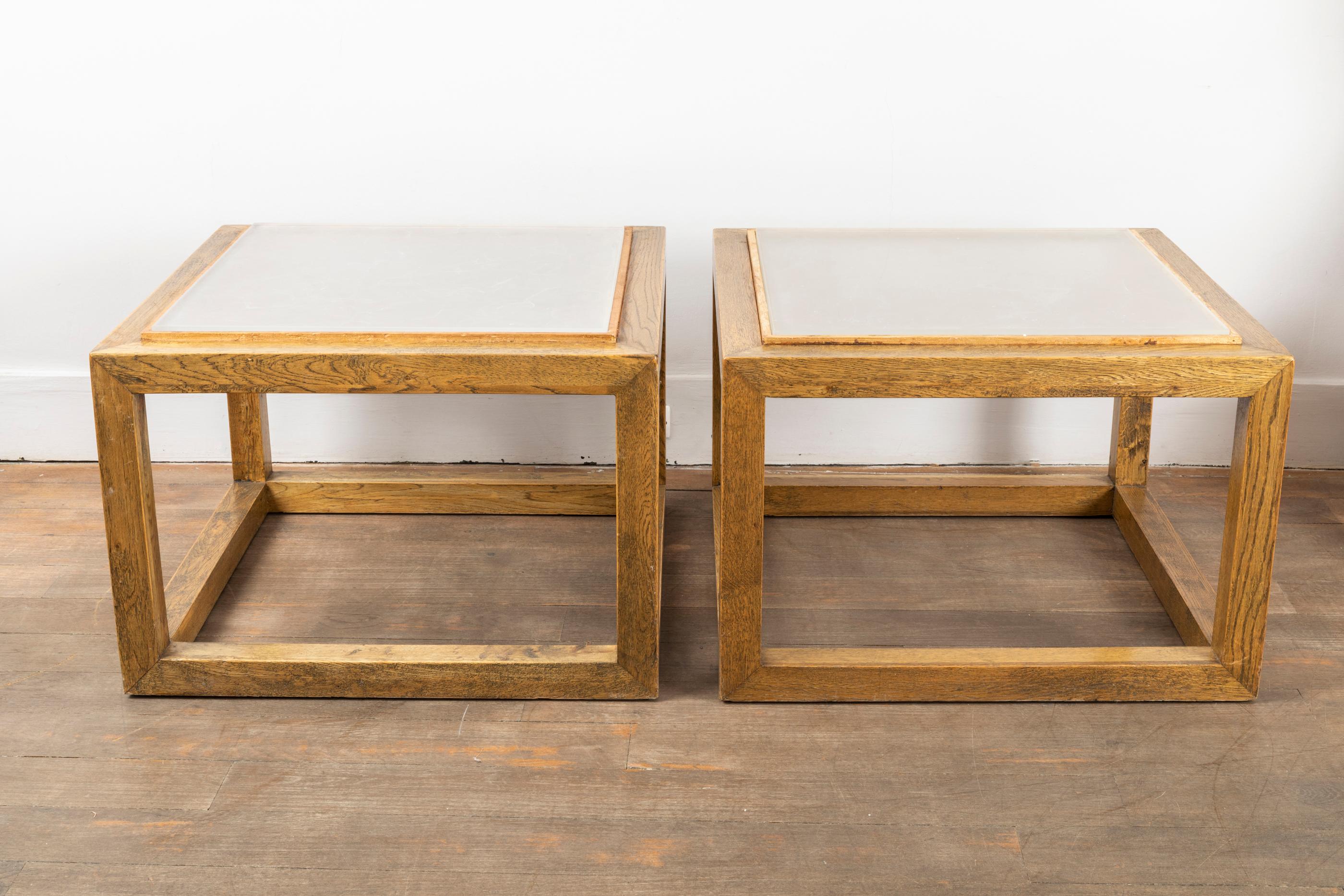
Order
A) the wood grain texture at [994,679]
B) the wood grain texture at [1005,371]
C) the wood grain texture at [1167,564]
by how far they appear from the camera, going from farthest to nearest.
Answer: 1. the wood grain texture at [1167,564]
2. the wood grain texture at [994,679]
3. the wood grain texture at [1005,371]

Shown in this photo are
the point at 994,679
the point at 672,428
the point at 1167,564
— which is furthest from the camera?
the point at 672,428

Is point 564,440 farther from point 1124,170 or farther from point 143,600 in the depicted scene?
point 1124,170

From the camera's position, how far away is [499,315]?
Result: 1442mm

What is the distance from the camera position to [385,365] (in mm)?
1384

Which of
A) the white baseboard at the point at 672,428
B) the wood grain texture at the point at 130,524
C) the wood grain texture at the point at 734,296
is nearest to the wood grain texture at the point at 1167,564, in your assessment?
the white baseboard at the point at 672,428

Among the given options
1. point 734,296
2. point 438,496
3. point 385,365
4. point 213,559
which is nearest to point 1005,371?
point 734,296

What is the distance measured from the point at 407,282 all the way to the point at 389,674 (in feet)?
1.59

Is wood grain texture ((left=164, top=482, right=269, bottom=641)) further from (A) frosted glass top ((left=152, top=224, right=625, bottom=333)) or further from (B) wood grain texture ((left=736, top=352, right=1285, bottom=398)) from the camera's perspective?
(B) wood grain texture ((left=736, top=352, right=1285, bottom=398))

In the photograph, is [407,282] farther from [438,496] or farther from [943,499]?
[943,499]

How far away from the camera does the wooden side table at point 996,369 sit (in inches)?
54.4

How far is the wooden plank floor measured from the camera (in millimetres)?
1268

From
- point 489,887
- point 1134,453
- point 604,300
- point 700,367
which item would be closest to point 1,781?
point 489,887

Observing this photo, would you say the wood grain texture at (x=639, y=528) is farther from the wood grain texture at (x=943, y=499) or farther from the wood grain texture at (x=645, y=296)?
the wood grain texture at (x=943, y=499)

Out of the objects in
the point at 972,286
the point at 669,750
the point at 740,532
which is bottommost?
the point at 669,750
